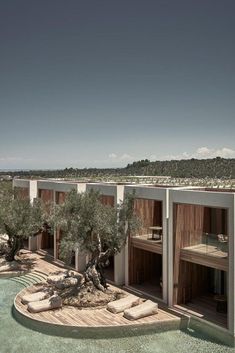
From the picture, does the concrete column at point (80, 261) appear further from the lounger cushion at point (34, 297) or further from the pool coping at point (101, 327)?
the pool coping at point (101, 327)

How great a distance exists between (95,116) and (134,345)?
2753cm

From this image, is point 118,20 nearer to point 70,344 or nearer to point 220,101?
point 220,101

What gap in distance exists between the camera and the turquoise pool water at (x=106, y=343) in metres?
13.6

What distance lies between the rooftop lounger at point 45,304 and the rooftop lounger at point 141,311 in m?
3.53

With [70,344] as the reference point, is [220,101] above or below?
above

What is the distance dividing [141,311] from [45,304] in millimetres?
4746

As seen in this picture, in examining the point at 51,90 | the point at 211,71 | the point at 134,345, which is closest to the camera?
the point at 134,345

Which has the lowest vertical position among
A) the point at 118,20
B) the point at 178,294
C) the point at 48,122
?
the point at 178,294

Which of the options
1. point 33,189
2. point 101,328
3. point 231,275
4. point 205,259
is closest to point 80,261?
point 101,328

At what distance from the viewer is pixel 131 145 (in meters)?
40.5

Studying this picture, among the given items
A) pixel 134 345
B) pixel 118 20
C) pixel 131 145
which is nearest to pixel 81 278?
pixel 134 345

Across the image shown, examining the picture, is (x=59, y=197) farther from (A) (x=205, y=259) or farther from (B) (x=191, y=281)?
(A) (x=205, y=259)

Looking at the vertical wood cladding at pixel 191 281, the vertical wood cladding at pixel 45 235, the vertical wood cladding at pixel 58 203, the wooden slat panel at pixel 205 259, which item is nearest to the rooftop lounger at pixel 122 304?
the vertical wood cladding at pixel 191 281

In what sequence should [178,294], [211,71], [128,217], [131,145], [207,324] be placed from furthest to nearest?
[131,145]
[211,71]
[128,217]
[178,294]
[207,324]
